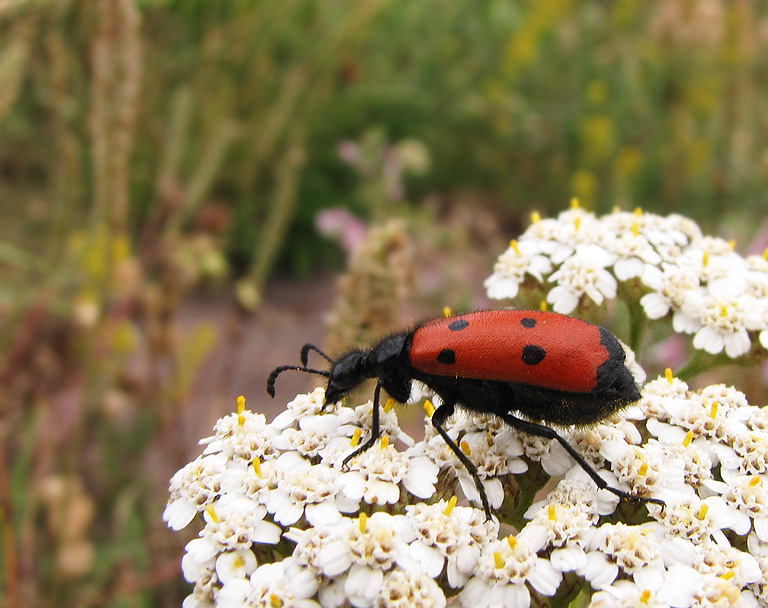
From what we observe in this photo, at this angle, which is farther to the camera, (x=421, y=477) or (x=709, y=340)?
(x=709, y=340)

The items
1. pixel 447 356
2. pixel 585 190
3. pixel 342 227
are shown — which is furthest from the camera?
pixel 342 227

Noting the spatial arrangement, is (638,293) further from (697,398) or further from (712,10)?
(712,10)

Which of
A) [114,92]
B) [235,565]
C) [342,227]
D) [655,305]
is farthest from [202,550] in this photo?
[342,227]

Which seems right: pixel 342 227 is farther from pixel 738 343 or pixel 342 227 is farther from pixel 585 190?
pixel 738 343

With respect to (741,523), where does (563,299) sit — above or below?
above

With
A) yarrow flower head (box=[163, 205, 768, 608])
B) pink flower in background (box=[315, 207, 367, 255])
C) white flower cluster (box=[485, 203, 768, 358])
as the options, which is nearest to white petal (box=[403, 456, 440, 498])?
yarrow flower head (box=[163, 205, 768, 608])

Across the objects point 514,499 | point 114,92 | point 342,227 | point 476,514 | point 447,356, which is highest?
point 114,92

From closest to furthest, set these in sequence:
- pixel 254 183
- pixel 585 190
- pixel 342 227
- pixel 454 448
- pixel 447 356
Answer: pixel 454 448 → pixel 447 356 → pixel 585 190 → pixel 342 227 → pixel 254 183

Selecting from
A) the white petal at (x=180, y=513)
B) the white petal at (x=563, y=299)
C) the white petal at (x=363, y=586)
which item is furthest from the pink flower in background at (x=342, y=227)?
the white petal at (x=363, y=586)
